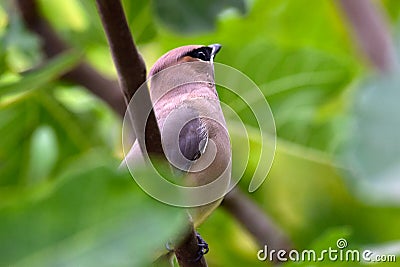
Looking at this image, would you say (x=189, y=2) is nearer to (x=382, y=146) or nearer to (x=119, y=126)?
(x=119, y=126)

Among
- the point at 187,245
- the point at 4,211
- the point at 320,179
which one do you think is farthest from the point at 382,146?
the point at 320,179

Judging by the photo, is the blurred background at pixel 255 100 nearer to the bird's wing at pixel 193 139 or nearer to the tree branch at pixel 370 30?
the tree branch at pixel 370 30

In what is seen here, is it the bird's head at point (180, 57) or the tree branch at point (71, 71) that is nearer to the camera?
the bird's head at point (180, 57)

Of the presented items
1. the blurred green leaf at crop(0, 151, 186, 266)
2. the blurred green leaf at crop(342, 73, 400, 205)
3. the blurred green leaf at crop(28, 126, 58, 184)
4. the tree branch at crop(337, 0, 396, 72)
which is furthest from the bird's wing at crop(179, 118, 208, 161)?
the tree branch at crop(337, 0, 396, 72)

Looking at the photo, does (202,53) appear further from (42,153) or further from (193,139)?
(42,153)

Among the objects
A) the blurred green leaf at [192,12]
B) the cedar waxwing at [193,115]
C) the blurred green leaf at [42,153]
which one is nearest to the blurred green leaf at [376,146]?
the cedar waxwing at [193,115]

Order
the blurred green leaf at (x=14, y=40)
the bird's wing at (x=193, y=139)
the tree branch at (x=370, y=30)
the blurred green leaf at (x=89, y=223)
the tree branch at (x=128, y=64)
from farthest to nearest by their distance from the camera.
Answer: the tree branch at (x=370, y=30)
the blurred green leaf at (x=14, y=40)
the bird's wing at (x=193, y=139)
the tree branch at (x=128, y=64)
the blurred green leaf at (x=89, y=223)

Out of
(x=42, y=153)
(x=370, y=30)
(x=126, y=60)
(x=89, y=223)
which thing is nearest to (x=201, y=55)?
(x=126, y=60)

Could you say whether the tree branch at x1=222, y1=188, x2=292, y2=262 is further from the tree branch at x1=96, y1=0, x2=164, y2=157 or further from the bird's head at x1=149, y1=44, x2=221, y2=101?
the tree branch at x1=96, y1=0, x2=164, y2=157
